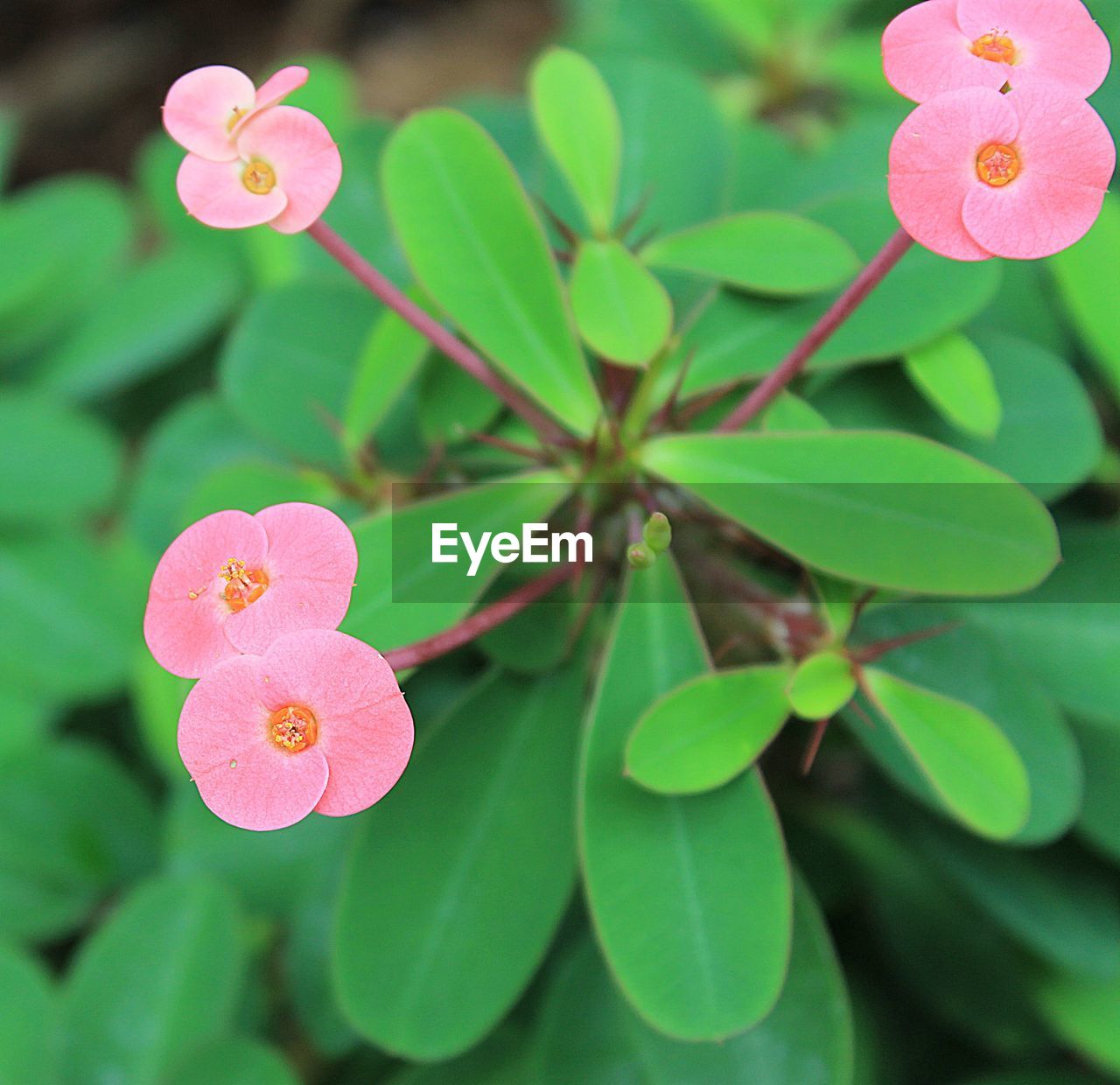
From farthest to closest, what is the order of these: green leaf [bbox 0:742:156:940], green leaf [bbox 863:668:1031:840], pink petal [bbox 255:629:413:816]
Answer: green leaf [bbox 0:742:156:940] → green leaf [bbox 863:668:1031:840] → pink petal [bbox 255:629:413:816]

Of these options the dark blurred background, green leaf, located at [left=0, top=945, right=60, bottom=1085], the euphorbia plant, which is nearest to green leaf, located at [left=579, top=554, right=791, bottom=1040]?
the euphorbia plant

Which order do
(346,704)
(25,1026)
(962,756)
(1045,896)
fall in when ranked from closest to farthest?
(346,704) → (962,756) → (1045,896) → (25,1026)

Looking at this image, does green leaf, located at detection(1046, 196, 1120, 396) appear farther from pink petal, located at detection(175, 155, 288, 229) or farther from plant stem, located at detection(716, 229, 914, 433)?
pink petal, located at detection(175, 155, 288, 229)

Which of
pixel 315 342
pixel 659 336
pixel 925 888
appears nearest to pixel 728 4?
pixel 315 342

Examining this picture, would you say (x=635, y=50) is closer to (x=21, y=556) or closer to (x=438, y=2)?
(x=21, y=556)

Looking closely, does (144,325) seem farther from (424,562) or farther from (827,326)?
(827,326)

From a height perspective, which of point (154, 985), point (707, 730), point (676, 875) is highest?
point (707, 730)

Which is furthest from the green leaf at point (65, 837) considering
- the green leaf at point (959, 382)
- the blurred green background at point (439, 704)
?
the green leaf at point (959, 382)

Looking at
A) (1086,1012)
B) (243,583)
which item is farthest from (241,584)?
(1086,1012)
